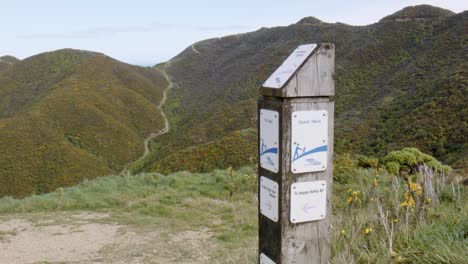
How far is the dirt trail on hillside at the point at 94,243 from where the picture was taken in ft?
17.2

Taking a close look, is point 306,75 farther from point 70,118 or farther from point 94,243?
point 70,118

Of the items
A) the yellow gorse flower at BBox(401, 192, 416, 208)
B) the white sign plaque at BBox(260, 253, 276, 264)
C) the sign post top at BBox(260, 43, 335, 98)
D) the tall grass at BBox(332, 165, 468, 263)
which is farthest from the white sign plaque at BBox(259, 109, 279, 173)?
the yellow gorse flower at BBox(401, 192, 416, 208)

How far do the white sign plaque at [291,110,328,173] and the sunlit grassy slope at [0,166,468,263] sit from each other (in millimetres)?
998

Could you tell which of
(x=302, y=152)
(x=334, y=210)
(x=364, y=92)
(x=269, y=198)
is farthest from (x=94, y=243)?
(x=364, y=92)

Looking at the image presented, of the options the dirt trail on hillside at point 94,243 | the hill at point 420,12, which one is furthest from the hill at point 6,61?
the dirt trail on hillside at point 94,243

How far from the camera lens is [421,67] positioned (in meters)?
28.3

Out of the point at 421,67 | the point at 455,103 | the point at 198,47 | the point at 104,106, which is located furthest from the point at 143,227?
the point at 198,47

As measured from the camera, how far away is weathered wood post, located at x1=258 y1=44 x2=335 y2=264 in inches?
76.6

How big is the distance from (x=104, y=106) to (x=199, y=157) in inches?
1077

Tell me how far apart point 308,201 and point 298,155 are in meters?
0.25

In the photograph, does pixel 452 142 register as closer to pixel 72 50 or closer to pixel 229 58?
pixel 229 58

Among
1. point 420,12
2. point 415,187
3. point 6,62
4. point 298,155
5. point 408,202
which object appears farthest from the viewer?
point 6,62

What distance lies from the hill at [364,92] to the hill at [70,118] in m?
4.10

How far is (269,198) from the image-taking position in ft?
6.75
